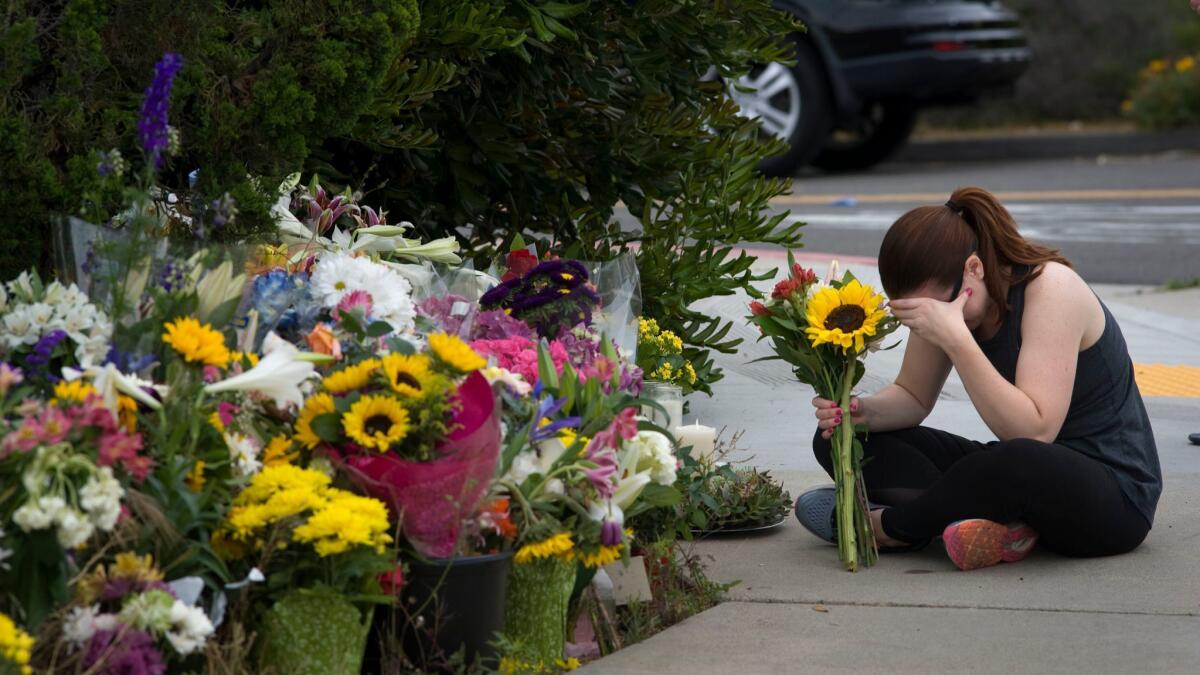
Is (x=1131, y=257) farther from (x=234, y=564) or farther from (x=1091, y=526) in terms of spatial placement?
(x=234, y=564)

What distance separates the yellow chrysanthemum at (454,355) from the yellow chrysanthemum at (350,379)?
0.37 feet

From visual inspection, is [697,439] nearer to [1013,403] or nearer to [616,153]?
[1013,403]

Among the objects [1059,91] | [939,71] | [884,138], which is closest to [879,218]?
[939,71]

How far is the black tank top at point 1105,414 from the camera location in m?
3.96

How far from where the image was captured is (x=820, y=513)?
4094 mm

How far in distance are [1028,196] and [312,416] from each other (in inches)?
462

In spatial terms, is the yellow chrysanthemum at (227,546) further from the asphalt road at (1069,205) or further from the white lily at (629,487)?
the asphalt road at (1069,205)

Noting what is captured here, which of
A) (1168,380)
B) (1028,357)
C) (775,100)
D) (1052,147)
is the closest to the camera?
(1028,357)

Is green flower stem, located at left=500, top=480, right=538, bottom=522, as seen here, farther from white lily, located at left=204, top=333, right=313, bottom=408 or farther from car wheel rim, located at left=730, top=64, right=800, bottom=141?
car wheel rim, located at left=730, top=64, right=800, bottom=141

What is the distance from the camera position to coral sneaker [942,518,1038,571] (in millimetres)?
3846

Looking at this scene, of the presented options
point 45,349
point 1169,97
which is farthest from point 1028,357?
point 1169,97

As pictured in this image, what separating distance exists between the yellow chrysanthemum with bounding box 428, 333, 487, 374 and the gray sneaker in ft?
4.36

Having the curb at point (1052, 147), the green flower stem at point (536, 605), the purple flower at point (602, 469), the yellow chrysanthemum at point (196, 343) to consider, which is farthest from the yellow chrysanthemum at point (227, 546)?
the curb at point (1052, 147)

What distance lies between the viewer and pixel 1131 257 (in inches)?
414
